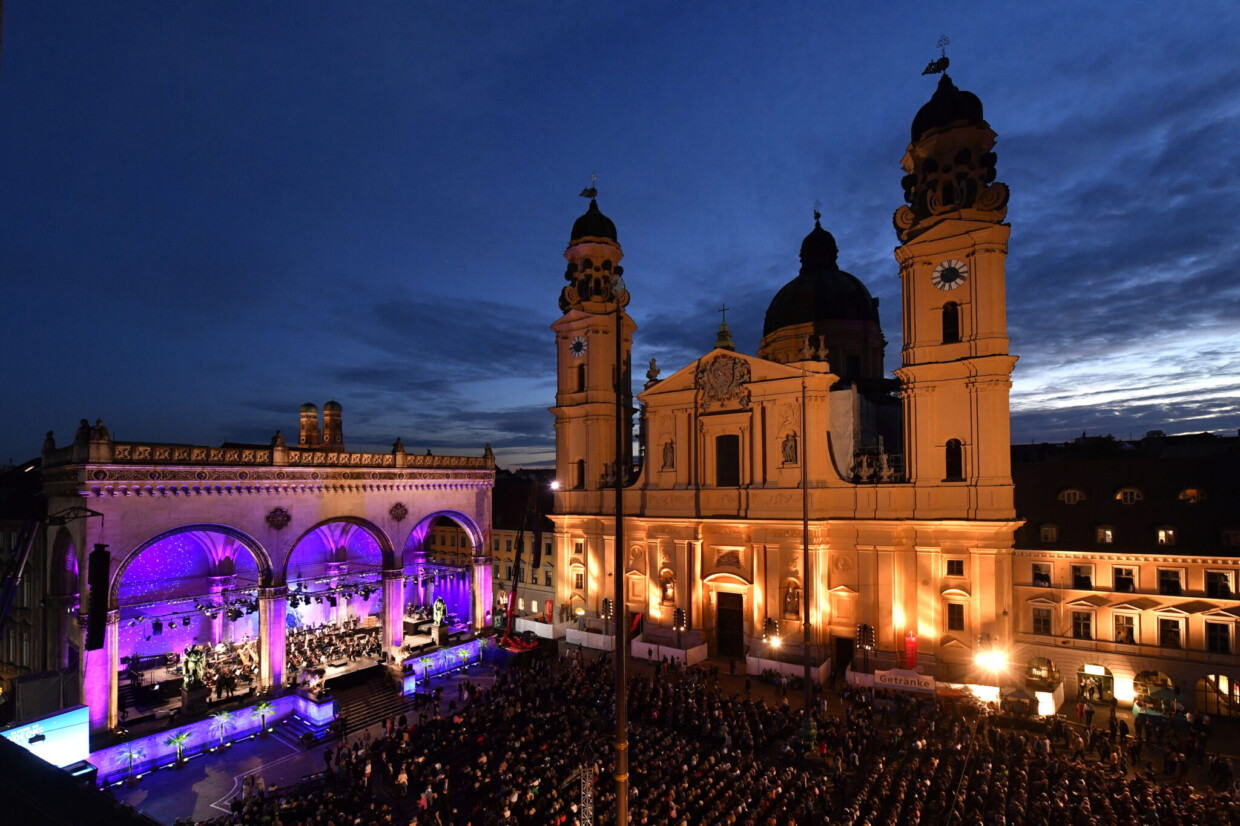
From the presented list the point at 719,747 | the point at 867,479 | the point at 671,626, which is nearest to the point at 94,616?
the point at 719,747

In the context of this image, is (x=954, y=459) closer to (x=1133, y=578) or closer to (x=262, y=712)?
(x=1133, y=578)

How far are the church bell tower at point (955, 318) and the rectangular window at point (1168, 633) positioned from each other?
7683mm

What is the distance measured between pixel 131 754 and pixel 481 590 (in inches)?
739

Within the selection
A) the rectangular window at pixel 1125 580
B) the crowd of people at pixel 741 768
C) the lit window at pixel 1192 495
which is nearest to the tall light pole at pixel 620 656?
the crowd of people at pixel 741 768

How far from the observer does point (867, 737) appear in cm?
2298

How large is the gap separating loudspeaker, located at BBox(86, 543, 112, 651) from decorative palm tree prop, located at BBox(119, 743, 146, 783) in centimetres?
386

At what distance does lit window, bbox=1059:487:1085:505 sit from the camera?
105 feet

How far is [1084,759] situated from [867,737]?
6651mm

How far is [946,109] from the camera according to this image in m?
31.4

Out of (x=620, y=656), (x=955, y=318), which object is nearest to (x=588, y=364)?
(x=955, y=318)

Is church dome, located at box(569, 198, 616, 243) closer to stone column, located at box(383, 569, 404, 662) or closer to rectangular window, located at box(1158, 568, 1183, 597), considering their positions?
stone column, located at box(383, 569, 404, 662)

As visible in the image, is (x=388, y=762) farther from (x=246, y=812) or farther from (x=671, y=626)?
(x=671, y=626)

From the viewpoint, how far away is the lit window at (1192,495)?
29125 mm

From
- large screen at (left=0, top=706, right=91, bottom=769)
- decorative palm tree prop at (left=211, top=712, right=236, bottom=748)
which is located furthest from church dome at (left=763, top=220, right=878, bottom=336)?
large screen at (left=0, top=706, right=91, bottom=769)
